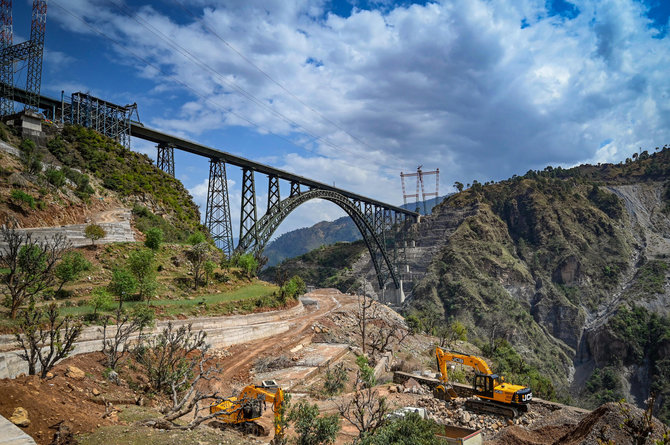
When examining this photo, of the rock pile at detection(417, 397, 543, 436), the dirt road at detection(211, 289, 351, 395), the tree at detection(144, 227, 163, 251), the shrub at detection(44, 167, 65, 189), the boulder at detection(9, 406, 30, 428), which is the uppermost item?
the shrub at detection(44, 167, 65, 189)

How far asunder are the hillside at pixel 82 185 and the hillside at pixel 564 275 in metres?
38.3

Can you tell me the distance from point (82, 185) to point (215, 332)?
1744 centimetres

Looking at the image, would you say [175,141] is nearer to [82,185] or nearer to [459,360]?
[82,185]

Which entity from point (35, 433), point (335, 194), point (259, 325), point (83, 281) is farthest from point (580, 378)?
point (35, 433)

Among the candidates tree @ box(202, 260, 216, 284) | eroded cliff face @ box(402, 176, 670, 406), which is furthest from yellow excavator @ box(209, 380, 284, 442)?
eroded cliff face @ box(402, 176, 670, 406)

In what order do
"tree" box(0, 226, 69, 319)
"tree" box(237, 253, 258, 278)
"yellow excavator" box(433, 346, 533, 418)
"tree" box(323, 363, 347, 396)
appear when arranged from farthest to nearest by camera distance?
"tree" box(237, 253, 258, 278) → "tree" box(323, 363, 347, 396) → "tree" box(0, 226, 69, 319) → "yellow excavator" box(433, 346, 533, 418)

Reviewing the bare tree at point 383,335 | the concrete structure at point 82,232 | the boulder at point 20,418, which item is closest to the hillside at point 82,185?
the concrete structure at point 82,232

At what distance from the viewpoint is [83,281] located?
2088 cm

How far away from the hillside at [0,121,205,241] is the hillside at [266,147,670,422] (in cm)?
3827

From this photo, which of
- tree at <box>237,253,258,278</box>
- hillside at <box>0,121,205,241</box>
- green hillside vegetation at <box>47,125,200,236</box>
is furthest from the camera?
tree at <box>237,253,258,278</box>

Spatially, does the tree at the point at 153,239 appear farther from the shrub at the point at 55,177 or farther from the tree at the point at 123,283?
the shrub at the point at 55,177

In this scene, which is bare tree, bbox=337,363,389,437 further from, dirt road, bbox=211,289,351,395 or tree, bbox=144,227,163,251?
tree, bbox=144,227,163,251

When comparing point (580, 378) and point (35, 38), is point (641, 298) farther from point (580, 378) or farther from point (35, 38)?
point (35, 38)

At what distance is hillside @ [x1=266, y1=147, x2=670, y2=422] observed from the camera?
61625 mm
